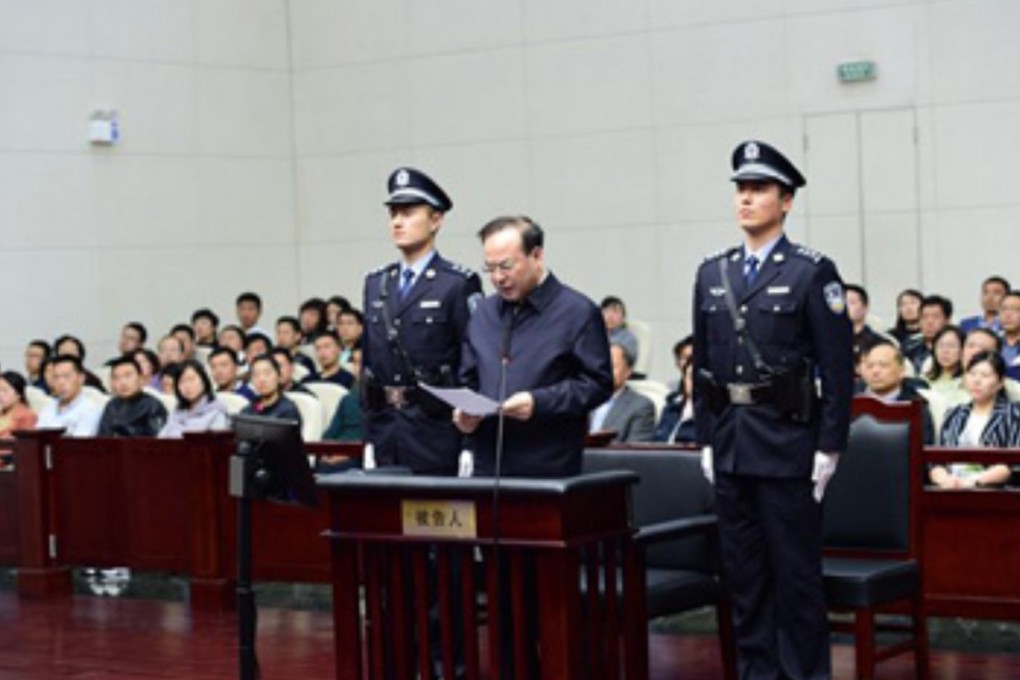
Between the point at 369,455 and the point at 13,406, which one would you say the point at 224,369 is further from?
the point at 369,455

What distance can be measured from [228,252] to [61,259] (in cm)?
157

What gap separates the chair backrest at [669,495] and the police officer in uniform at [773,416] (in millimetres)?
459

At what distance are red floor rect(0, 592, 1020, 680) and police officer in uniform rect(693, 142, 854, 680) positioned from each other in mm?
1044

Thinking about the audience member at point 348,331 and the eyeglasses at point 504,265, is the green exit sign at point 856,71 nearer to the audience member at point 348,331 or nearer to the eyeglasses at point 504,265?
the audience member at point 348,331

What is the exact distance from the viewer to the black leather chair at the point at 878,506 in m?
6.82

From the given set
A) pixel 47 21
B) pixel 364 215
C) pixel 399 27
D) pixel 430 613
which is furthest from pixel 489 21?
pixel 430 613

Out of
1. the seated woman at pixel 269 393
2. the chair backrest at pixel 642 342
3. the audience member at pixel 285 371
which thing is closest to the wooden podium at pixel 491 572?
the seated woman at pixel 269 393

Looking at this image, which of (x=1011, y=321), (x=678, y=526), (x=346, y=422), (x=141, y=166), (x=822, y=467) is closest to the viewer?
(x=822, y=467)

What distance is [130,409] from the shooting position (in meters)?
11.0

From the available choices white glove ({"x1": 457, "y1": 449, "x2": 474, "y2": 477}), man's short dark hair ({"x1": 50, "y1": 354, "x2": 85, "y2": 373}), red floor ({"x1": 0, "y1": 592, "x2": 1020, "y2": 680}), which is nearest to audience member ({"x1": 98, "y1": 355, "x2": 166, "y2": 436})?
man's short dark hair ({"x1": 50, "y1": 354, "x2": 85, "y2": 373})

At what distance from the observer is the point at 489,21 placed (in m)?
15.8

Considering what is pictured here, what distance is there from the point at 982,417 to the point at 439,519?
3.60 meters

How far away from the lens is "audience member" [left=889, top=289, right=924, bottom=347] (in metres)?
12.7

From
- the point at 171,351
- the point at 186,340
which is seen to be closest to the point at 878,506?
the point at 171,351
